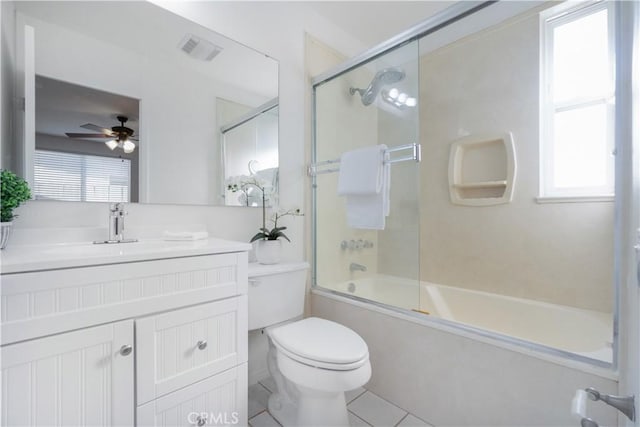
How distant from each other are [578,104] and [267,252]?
2.07 meters

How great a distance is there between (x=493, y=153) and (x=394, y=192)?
90cm

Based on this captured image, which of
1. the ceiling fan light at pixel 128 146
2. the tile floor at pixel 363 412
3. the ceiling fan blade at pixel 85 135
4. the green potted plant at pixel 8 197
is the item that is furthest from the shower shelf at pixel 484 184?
the green potted plant at pixel 8 197

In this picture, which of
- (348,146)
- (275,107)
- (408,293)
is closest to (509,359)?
(408,293)

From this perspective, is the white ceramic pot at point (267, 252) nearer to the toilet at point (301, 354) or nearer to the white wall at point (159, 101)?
the toilet at point (301, 354)

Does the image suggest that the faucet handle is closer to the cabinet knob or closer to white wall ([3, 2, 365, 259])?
white wall ([3, 2, 365, 259])

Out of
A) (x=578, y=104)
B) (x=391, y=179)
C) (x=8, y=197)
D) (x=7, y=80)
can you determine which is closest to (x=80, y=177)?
(x=8, y=197)

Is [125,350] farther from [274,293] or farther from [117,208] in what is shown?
[274,293]

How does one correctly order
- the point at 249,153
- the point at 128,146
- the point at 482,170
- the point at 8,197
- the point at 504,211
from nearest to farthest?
the point at 8,197
the point at 128,146
the point at 249,153
the point at 504,211
the point at 482,170

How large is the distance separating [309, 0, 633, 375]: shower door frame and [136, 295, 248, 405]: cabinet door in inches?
31.5

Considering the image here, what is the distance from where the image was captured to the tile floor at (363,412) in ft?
4.33

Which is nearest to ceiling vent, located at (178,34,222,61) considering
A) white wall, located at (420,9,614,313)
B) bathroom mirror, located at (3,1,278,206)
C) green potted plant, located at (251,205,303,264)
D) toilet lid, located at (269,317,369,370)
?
bathroom mirror, located at (3,1,278,206)

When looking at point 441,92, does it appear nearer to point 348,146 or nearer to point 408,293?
point 348,146

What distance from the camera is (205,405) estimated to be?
39.8 inches

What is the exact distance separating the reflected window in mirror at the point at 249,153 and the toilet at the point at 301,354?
0.42 meters
